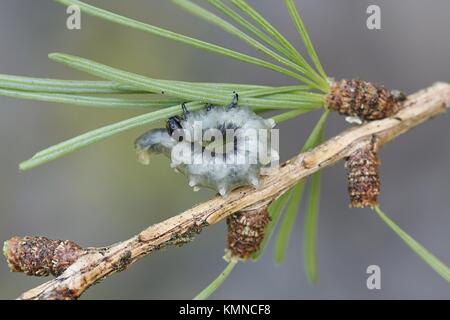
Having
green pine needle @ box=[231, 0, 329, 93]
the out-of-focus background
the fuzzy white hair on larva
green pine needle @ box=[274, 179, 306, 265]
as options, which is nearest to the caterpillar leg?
the fuzzy white hair on larva

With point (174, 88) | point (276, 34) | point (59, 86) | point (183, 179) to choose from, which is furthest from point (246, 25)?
point (183, 179)

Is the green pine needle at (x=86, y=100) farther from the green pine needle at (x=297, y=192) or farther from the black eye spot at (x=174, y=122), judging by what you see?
the green pine needle at (x=297, y=192)

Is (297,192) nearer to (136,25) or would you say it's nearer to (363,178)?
(363,178)

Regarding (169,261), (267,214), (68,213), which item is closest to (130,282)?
(169,261)

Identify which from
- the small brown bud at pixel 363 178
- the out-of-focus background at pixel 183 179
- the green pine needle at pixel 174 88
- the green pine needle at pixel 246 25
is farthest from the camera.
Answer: the out-of-focus background at pixel 183 179

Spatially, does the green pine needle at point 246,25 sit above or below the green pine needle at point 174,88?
above

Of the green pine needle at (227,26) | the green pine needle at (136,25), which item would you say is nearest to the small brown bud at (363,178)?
the green pine needle at (227,26)

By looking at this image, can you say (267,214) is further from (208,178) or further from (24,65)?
(24,65)
